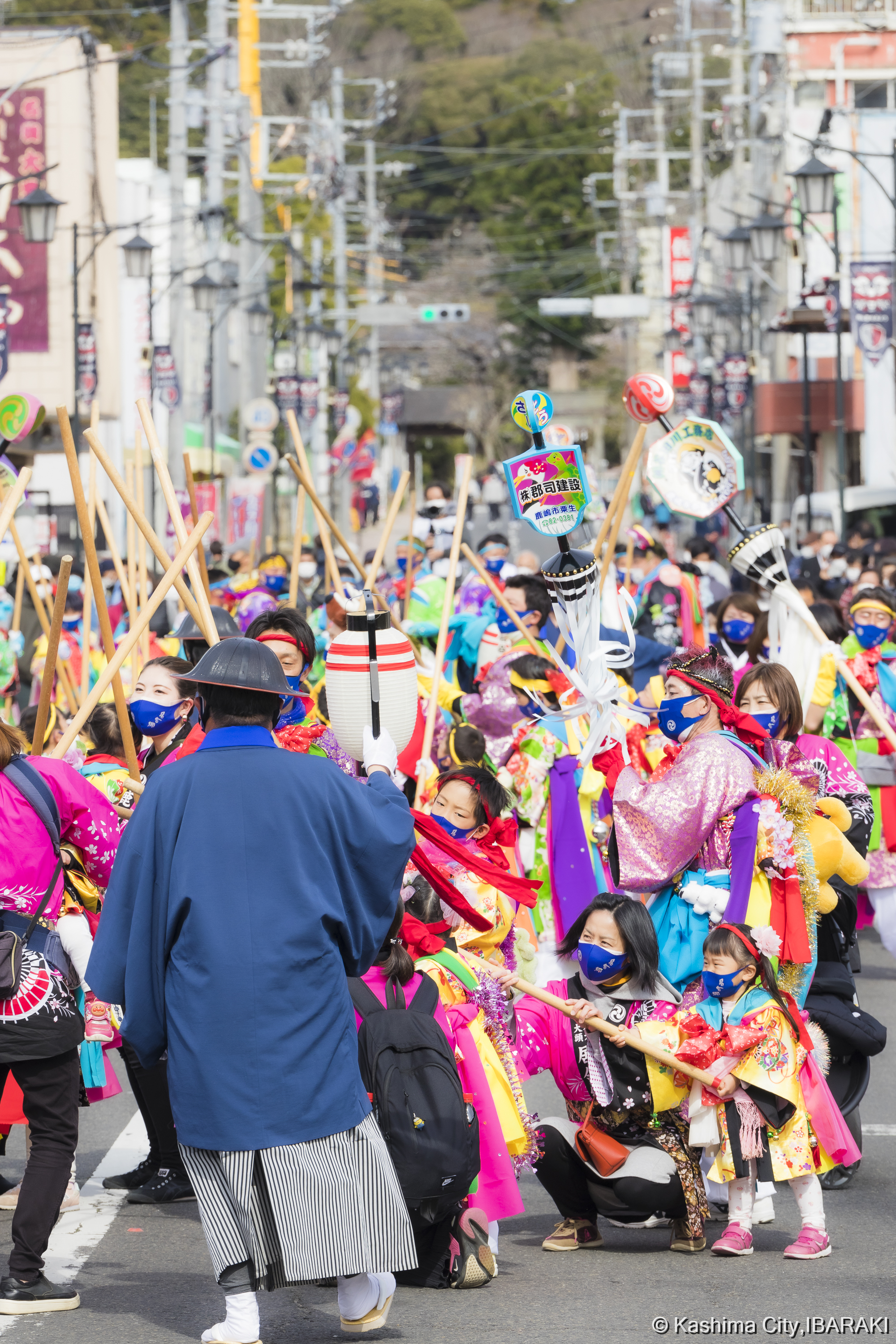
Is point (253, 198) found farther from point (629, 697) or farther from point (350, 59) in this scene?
point (350, 59)

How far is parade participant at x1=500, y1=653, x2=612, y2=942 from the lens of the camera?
7.72 m

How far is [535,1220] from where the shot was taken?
18.4 ft

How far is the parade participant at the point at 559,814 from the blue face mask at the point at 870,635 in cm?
250

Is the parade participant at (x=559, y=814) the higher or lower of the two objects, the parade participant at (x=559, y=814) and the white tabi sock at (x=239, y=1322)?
the higher

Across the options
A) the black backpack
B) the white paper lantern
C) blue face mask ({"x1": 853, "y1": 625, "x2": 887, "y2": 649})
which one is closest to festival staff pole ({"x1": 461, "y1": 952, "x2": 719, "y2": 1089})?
the black backpack

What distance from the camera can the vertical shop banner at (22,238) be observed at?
31.3 metres

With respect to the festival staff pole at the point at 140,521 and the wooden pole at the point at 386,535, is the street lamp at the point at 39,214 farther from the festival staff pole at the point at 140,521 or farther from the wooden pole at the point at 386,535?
the festival staff pole at the point at 140,521

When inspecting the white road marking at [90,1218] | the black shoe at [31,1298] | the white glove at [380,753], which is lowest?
the white road marking at [90,1218]

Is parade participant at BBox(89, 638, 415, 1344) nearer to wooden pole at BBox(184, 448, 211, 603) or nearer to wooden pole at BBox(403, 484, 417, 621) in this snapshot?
wooden pole at BBox(184, 448, 211, 603)

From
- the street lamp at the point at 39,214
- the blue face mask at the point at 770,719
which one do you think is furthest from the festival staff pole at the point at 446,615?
the street lamp at the point at 39,214

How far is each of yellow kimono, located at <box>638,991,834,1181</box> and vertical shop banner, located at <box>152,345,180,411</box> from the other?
775 inches

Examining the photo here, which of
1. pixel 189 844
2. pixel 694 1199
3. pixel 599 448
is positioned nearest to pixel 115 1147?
pixel 694 1199

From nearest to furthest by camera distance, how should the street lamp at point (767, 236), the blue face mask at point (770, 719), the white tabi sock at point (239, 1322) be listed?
1. the white tabi sock at point (239, 1322)
2. the blue face mask at point (770, 719)
3. the street lamp at point (767, 236)

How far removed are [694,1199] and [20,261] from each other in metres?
29.1
